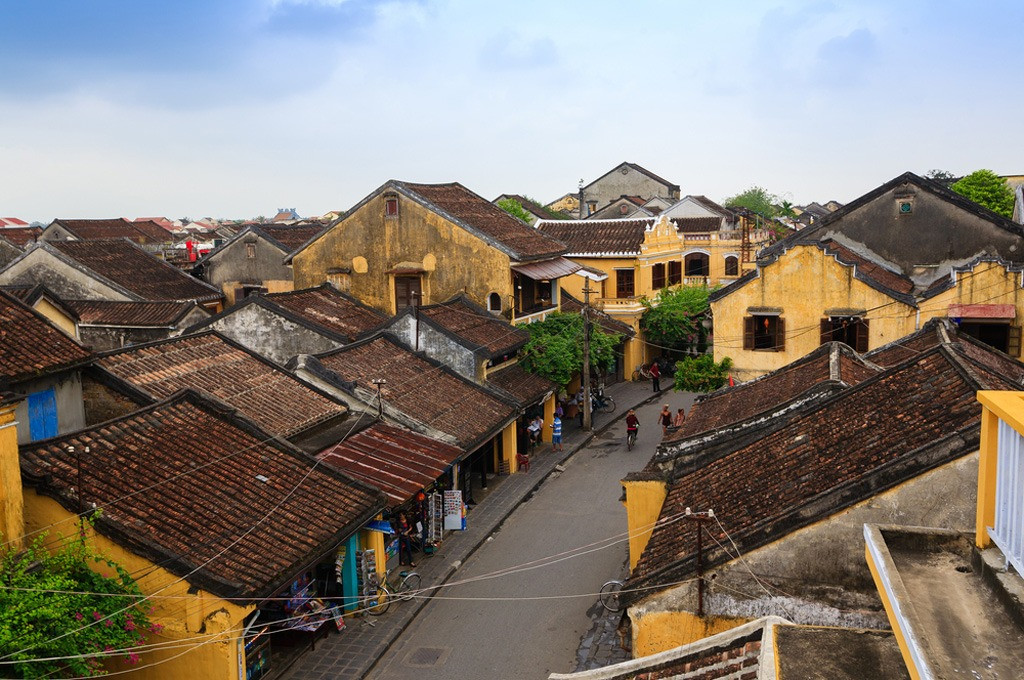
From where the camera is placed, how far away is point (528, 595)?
17.3 meters

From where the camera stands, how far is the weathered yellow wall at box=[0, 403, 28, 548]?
11.0 meters

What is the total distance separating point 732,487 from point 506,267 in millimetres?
17765

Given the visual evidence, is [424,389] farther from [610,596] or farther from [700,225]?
[700,225]

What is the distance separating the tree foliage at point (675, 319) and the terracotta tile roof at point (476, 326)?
11.8m

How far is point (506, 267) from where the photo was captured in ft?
96.3

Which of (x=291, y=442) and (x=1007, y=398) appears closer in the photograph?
(x=1007, y=398)

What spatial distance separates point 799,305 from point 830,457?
1407cm

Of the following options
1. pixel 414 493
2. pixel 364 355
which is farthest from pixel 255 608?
pixel 364 355

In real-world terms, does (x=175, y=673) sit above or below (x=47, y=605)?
below

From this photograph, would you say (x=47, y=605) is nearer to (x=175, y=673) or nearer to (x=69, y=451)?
(x=175, y=673)

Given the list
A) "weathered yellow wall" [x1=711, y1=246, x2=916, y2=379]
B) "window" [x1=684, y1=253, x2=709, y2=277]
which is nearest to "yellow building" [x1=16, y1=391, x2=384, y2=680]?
"weathered yellow wall" [x1=711, y1=246, x2=916, y2=379]

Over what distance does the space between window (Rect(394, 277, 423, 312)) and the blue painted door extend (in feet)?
55.7

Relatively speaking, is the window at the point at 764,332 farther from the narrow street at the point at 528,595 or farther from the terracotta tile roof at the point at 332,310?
the terracotta tile roof at the point at 332,310

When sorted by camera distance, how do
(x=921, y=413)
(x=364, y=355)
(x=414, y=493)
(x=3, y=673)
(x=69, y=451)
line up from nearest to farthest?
(x=3, y=673), (x=921, y=413), (x=69, y=451), (x=414, y=493), (x=364, y=355)
